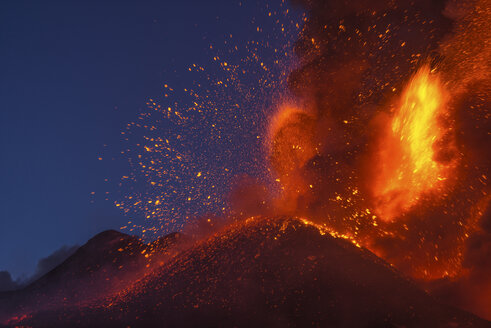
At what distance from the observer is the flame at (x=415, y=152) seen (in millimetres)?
6695

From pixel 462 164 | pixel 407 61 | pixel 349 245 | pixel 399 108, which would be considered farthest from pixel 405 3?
pixel 349 245

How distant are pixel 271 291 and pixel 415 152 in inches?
189

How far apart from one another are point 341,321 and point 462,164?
4959 mm

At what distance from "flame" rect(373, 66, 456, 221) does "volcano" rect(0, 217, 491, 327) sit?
2675 mm

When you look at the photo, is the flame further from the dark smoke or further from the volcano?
the volcano

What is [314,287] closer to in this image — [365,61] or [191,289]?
[191,289]

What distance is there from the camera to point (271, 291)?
4062mm

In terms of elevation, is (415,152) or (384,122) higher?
(384,122)

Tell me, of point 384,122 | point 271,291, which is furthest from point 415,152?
point 271,291

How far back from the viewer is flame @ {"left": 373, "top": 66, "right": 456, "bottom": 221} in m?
6.70

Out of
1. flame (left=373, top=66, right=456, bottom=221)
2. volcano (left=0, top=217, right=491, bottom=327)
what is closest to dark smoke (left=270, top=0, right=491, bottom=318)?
flame (left=373, top=66, right=456, bottom=221)

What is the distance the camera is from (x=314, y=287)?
401 centimetres

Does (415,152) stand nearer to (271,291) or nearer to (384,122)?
(384,122)

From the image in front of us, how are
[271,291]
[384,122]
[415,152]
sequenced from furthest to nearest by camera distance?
[384,122] < [415,152] < [271,291]
